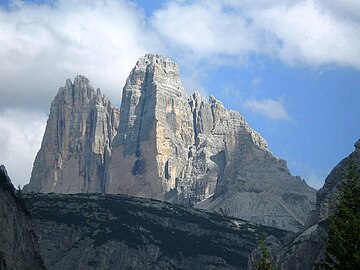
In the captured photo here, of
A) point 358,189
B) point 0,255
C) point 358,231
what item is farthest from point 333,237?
point 0,255

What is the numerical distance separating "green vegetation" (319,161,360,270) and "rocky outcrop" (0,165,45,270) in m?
106

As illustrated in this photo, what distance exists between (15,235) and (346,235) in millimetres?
Answer: 122965

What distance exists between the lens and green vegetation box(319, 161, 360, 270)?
49.9 m

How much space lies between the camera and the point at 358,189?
176ft

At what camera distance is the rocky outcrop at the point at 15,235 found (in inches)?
6235

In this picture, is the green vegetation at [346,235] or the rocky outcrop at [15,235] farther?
the rocky outcrop at [15,235]

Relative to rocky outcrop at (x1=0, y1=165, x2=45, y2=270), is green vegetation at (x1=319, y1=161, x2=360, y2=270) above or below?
below

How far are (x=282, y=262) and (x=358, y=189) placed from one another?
139646 millimetres

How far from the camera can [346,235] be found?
50.8m

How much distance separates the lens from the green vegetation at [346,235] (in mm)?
49906

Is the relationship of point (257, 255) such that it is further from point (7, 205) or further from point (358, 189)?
point (358, 189)

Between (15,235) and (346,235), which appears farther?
(15,235)

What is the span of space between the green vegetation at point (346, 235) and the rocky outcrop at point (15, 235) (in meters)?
106

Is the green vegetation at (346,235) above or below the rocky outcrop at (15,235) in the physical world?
below
